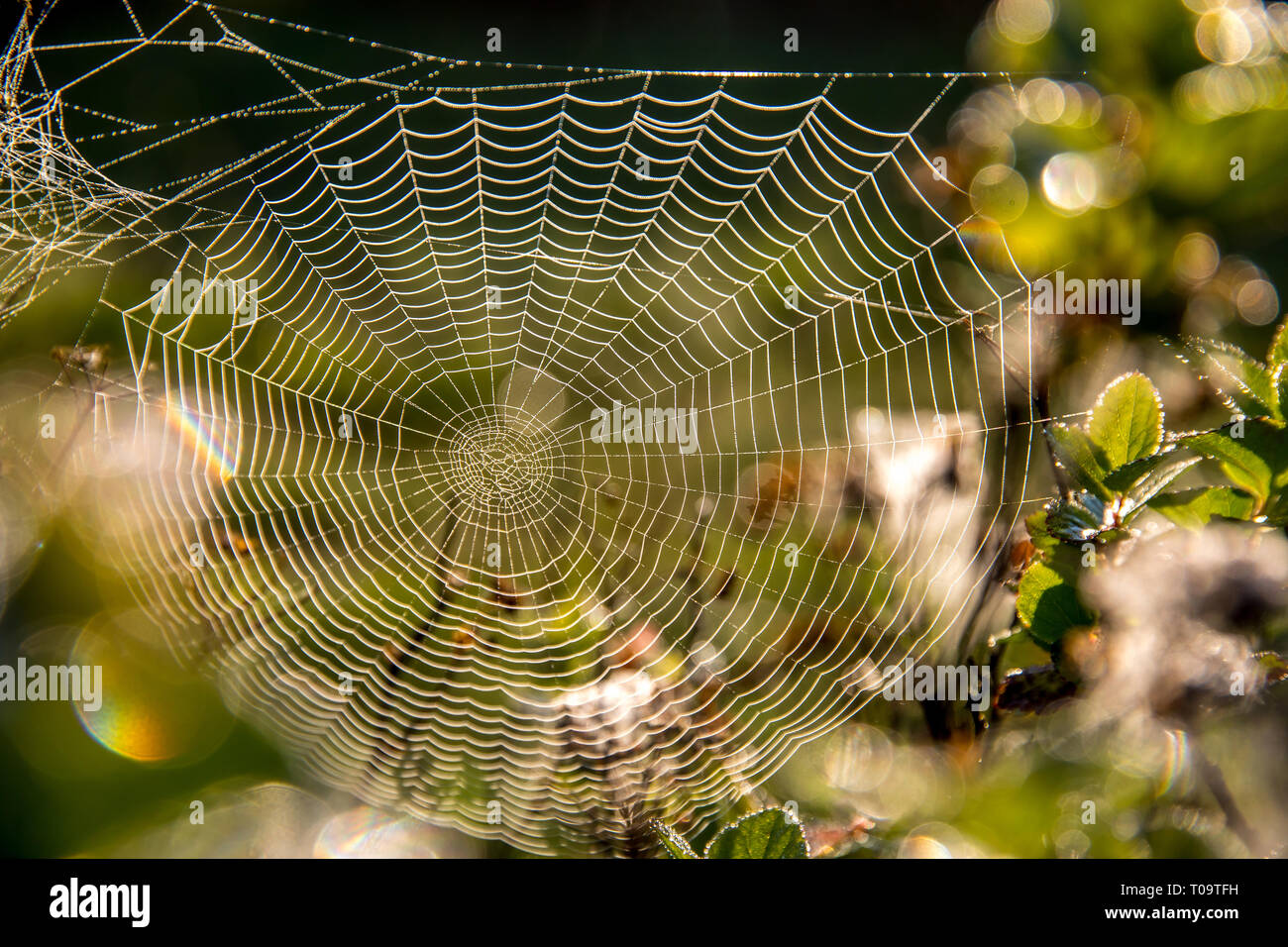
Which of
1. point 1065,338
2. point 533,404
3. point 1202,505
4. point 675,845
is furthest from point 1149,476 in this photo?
point 533,404

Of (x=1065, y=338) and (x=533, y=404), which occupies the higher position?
(x=533, y=404)

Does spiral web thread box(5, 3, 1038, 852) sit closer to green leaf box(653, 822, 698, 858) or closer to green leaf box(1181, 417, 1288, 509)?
green leaf box(653, 822, 698, 858)

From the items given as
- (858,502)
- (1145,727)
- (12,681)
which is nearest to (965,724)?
(1145,727)

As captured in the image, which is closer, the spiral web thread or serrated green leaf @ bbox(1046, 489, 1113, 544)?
serrated green leaf @ bbox(1046, 489, 1113, 544)

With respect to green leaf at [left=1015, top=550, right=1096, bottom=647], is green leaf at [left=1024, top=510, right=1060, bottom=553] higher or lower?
higher

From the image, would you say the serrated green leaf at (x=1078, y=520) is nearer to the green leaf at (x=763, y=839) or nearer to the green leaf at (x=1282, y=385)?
the green leaf at (x=1282, y=385)

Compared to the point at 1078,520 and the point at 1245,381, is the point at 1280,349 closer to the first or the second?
the point at 1245,381

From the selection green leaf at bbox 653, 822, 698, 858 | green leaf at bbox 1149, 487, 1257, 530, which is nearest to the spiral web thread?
green leaf at bbox 653, 822, 698, 858
